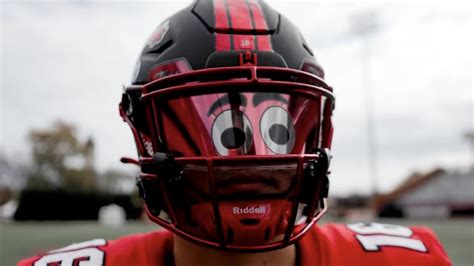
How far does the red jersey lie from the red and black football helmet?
177mm

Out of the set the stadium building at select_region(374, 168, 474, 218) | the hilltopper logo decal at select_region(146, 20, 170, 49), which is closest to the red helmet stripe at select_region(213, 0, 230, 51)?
the hilltopper logo decal at select_region(146, 20, 170, 49)

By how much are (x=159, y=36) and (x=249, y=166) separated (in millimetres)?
527

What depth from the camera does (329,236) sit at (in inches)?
60.2

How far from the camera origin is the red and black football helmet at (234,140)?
1196mm

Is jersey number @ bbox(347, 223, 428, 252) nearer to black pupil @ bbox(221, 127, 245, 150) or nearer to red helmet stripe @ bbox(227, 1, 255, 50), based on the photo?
black pupil @ bbox(221, 127, 245, 150)

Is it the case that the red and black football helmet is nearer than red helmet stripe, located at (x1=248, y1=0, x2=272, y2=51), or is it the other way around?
the red and black football helmet

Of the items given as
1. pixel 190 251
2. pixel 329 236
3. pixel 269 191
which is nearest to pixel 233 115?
pixel 269 191

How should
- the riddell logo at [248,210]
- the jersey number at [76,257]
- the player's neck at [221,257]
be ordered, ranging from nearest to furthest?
1. the riddell logo at [248,210]
2. the player's neck at [221,257]
3. the jersey number at [76,257]

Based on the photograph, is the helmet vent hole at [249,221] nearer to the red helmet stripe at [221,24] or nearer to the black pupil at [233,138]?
the black pupil at [233,138]

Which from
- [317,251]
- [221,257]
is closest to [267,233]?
[221,257]

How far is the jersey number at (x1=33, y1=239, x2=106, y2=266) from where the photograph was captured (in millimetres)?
1455

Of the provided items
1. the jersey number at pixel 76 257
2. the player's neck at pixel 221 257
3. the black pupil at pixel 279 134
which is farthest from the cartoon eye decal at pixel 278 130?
the jersey number at pixel 76 257

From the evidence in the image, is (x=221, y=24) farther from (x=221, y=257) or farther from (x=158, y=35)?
(x=221, y=257)

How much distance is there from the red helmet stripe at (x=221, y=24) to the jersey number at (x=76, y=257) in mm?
658
